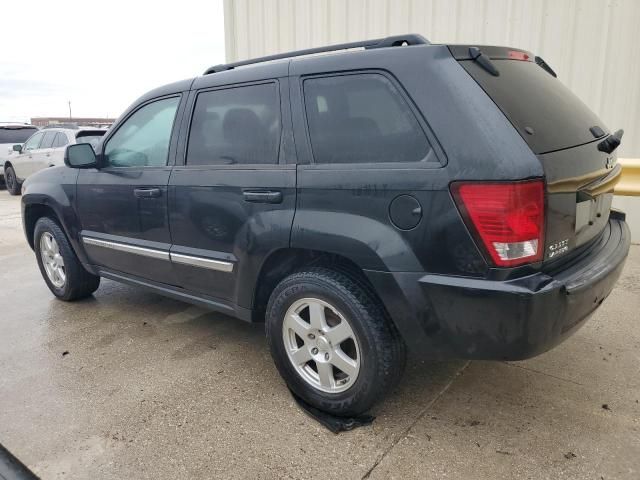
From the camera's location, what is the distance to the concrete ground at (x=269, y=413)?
88.3 inches

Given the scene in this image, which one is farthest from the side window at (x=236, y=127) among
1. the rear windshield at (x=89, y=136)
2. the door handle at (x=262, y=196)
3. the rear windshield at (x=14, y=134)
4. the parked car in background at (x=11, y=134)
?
the rear windshield at (x=14, y=134)

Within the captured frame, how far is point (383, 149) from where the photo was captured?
228 centimetres

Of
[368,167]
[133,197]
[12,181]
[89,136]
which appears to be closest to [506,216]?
[368,167]

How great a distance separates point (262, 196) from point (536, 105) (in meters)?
1.38

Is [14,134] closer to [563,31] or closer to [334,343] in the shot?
[563,31]

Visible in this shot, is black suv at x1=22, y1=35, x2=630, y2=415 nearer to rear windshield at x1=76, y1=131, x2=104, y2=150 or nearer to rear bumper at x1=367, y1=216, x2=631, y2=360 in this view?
rear bumper at x1=367, y1=216, x2=631, y2=360

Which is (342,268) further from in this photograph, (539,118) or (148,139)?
(148,139)

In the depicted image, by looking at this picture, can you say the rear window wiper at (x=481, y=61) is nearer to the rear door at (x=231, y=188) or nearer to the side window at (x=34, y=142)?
the rear door at (x=231, y=188)

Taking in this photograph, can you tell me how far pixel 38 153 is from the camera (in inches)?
488

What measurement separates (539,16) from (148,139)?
465 cm

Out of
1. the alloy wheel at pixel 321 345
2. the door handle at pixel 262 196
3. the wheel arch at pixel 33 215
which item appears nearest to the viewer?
the alloy wheel at pixel 321 345

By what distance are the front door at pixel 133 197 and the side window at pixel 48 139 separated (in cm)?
956

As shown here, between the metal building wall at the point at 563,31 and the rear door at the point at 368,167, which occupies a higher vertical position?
the metal building wall at the point at 563,31

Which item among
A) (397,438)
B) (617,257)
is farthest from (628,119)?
(397,438)
